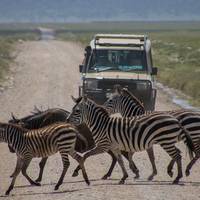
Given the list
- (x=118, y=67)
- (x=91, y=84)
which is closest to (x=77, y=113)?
(x=91, y=84)

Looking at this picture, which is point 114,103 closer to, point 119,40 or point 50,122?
point 50,122

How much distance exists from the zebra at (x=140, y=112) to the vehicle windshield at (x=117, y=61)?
5132 mm

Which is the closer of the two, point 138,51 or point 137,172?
point 137,172

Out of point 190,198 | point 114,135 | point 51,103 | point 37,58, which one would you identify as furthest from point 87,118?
point 37,58

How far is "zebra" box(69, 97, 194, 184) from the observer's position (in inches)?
538

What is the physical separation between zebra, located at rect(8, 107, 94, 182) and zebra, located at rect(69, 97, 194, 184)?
31 centimetres

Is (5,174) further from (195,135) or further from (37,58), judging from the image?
(37,58)

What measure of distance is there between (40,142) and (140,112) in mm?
3196

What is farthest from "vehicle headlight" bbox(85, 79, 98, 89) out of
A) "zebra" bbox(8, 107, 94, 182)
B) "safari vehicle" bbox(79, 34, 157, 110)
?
"zebra" bbox(8, 107, 94, 182)

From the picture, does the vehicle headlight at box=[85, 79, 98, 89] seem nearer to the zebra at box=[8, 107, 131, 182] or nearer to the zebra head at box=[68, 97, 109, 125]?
the zebra at box=[8, 107, 131, 182]

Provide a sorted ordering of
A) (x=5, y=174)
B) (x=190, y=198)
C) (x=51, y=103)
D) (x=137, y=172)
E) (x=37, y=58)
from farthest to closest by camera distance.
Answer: (x=37, y=58), (x=51, y=103), (x=5, y=174), (x=137, y=172), (x=190, y=198)

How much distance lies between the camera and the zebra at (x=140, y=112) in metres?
14.6

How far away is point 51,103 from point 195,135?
1365 centimetres

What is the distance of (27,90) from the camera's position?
3422 centimetres
